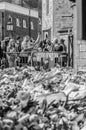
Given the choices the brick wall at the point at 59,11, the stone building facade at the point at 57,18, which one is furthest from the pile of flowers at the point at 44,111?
the brick wall at the point at 59,11

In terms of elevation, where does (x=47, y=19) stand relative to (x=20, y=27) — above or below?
above

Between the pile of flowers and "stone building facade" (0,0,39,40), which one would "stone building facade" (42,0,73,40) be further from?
the pile of flowers

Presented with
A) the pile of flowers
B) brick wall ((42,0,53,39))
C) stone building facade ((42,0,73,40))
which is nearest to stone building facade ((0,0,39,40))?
brick wall ((42,0,53,39))

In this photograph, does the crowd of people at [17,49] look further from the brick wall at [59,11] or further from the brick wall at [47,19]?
the brick wall at [47,19]

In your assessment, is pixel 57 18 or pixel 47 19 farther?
pixel 47 19

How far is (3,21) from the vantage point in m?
52.1

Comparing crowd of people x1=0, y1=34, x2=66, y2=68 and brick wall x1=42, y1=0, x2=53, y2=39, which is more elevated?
brick wall x1=42, y1=0, x2=53, y2=39

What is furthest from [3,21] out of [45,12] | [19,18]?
[45,12]

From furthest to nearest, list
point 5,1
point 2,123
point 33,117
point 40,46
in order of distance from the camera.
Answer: point 5,1 < point 40,46 < point 33,117 < point 2,123

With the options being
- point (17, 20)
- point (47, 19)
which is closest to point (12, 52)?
point (47, 19)

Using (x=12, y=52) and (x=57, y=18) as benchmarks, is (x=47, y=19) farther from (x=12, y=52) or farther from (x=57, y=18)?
(x=12, y=52)

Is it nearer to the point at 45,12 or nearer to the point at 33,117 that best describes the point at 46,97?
the point at 33,117

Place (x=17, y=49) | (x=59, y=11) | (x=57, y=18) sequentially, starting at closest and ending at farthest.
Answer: (x=17, y=49), (x=57, y=18), (x=59, y=11)

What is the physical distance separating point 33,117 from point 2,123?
0.18 m
